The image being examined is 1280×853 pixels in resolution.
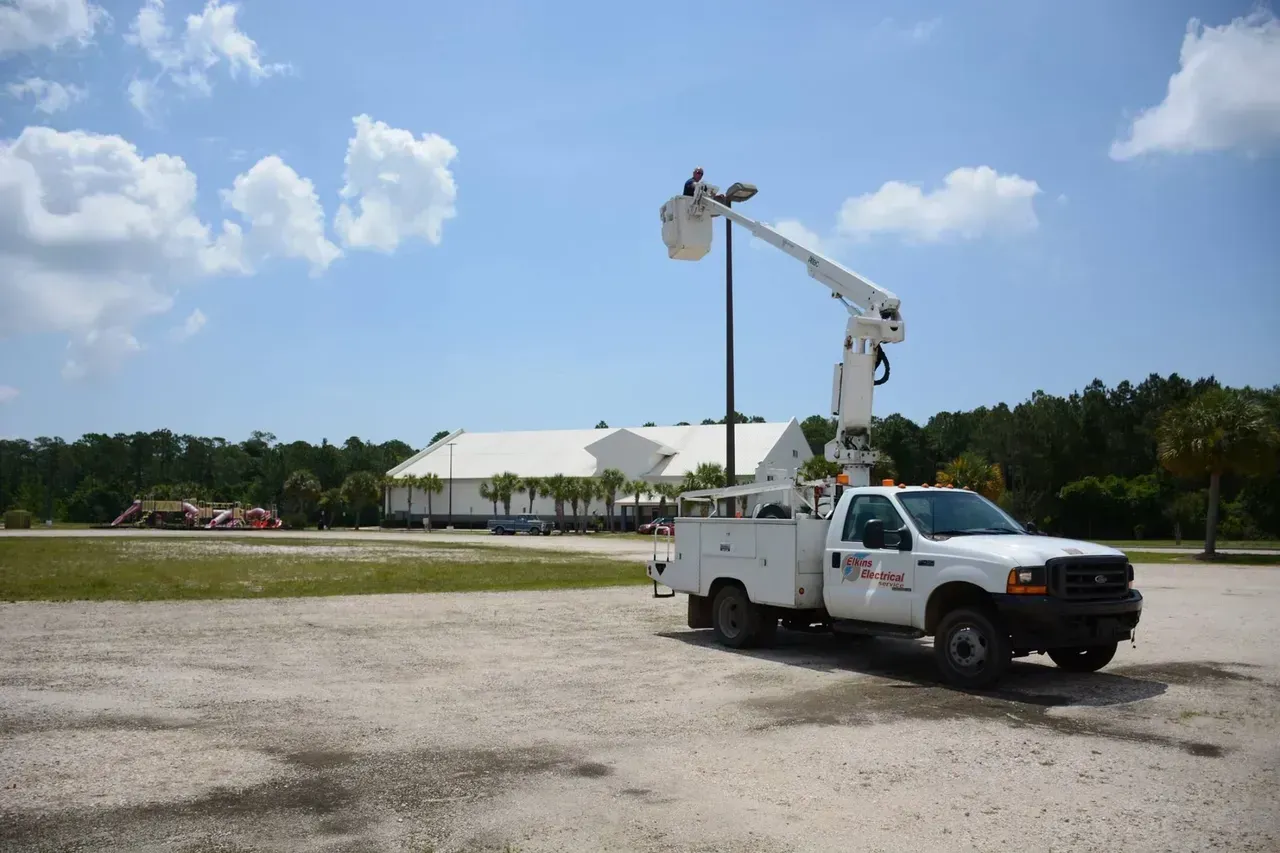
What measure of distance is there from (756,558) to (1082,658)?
13.6 ft

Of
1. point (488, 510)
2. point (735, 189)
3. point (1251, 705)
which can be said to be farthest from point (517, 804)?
point (488, 510)

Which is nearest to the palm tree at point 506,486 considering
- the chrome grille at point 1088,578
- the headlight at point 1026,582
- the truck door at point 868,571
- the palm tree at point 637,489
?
the palm tree at point 637,489

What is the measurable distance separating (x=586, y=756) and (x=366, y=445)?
15876cm

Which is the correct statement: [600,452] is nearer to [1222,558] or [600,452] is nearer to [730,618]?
[1222,558]

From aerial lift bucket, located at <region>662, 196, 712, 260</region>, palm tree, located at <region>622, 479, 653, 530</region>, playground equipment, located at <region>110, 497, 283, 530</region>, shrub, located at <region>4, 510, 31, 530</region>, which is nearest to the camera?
aerial lift bucket, located at <region>662, 196, 712, 260</region>

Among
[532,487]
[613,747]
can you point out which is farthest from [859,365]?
[532,487]

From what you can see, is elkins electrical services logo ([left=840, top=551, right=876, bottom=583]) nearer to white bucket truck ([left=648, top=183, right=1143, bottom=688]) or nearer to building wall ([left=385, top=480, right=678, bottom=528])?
white bucket truck ([left=648, top=183, right=1143, bottom=688])

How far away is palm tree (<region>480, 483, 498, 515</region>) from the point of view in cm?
10288

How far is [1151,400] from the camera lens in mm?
85188

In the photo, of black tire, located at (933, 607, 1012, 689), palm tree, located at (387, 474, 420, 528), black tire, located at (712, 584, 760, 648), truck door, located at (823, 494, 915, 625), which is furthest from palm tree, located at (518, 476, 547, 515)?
black tire, located at (933, 607, 1012, 689)

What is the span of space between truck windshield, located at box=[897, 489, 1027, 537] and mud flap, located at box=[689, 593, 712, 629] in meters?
3.97

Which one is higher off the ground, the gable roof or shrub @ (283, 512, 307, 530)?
the gable roof

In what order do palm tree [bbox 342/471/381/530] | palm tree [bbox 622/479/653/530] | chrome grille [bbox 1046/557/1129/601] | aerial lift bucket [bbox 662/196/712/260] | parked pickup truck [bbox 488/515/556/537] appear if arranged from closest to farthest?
chrome grille [bbox 1046/557/1129/601]
aerial lift bucket [bbox 662/196/712/260]
parked pickup truck [bbox 488/515/556/537]
palm tree [bbox 622/479/653/530]
palm tree [bbox 342/471/381/530]

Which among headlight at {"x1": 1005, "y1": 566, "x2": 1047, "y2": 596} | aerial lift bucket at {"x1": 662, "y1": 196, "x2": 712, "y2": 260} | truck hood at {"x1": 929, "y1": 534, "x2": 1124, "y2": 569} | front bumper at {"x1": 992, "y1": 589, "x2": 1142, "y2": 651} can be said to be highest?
aerial lift bucket at {"x1": 662, "y1": 196, "x2": 712, "y2": 260}
